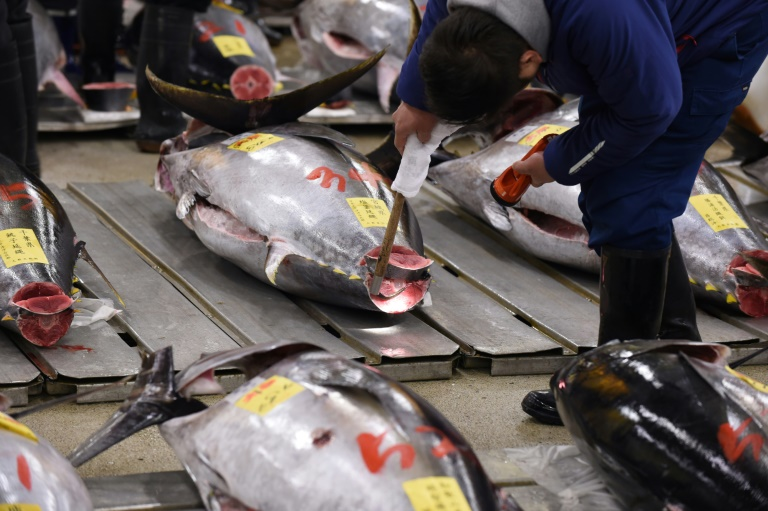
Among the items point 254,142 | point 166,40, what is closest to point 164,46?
point 166,40

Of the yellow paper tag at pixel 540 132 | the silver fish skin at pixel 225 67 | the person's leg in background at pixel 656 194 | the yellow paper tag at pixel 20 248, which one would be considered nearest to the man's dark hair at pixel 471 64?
the person's leg in background at pixel 656 194

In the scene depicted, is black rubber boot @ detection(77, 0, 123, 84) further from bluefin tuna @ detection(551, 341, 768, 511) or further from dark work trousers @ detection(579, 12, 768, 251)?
bluefin tuna @ detection(551, 341, 768, 511)

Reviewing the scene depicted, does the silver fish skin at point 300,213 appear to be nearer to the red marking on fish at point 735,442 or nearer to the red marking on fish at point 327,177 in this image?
the red marking on fish at point 327,177

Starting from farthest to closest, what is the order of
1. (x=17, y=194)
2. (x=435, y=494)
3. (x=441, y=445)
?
(x=17, y=194)
(x=441, y=445)
(x=435, y=494)

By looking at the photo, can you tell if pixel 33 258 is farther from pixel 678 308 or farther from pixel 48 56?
pixel 48 56

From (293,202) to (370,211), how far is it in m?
0.20

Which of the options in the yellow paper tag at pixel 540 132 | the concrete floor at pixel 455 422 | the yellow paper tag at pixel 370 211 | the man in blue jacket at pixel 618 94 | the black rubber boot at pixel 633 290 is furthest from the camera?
the yellow paper tag at pixel 540 132

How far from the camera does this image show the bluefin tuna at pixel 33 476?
183 centimetres

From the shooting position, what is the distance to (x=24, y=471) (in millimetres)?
1876

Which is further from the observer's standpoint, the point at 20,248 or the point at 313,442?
the point at 20,248

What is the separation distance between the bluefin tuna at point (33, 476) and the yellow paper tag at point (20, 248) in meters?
0.87

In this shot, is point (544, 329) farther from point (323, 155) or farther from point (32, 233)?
point (32, 233)

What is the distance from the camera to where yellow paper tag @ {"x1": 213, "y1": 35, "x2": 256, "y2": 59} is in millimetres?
4762

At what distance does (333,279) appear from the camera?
3062 millimetres
